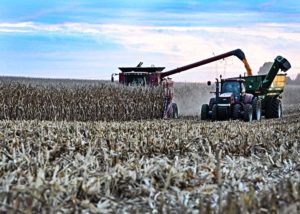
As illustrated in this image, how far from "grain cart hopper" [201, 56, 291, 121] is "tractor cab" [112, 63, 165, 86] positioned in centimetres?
294

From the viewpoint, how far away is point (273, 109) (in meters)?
25.9

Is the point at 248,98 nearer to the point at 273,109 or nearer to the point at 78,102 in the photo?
the point at 273,109

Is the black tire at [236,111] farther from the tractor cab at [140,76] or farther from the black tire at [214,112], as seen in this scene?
the tractor cab at [140,76]

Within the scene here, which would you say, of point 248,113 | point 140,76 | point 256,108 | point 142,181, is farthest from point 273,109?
point 142,181

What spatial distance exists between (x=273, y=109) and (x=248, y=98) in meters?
3.51

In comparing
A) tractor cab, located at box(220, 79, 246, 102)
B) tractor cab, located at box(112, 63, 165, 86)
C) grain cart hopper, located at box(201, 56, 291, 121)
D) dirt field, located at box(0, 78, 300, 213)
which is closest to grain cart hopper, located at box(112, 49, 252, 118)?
A: tractor cab, located at box(112, 63, 165, 86)

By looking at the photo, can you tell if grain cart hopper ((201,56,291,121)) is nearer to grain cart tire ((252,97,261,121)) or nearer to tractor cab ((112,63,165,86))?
grain cart tire ((252,97,261,121))

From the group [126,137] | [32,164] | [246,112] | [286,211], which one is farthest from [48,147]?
[246,112]

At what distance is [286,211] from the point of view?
126 inches

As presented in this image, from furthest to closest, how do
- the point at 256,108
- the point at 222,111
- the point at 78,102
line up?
the point at 78,102 → the point at 256,108 → the point at 222,111

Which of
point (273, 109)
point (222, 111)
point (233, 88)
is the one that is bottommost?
point (273, 109)

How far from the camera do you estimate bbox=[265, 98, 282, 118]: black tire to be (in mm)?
25781

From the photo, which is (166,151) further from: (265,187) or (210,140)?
(265,187)

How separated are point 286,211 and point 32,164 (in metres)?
2.73
